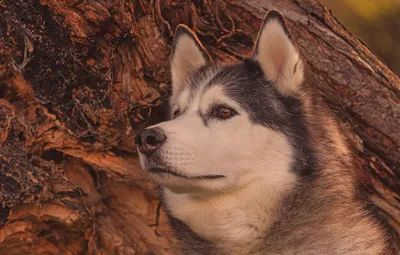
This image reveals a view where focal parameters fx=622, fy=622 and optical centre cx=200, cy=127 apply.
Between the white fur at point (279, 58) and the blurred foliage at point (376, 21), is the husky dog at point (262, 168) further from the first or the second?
the blurred foliage at point (376, 21)

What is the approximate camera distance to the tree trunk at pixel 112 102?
4.73 meters

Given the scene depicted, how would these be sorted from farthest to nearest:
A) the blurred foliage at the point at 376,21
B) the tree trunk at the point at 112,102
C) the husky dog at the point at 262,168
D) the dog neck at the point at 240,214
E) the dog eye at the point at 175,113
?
the blurred foliage at the point at 376,21 → the tree trunk at the point at 112,102 → the dog eye at the point at 175,113 → the dog neck at the point at 240,214 → the husky dog at the point at 262,168

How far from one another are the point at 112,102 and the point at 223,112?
1.16m

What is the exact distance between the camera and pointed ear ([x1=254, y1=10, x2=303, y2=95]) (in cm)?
410

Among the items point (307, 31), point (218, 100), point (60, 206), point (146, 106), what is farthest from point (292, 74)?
point (60, 206)

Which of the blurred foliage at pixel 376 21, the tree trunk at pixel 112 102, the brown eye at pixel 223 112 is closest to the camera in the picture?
the brown eye at pixel 223 112

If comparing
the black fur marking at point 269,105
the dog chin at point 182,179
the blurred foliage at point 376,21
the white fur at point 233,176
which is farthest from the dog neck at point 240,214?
the blurred foliage at point 376,21

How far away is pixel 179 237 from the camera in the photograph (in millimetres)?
4441

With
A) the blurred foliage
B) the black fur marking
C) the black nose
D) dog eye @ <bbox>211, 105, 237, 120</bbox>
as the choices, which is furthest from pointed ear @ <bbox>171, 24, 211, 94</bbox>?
the blurred foliage

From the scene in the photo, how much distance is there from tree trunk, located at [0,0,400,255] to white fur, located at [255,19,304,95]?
29.5 inches

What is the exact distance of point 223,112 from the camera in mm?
4152

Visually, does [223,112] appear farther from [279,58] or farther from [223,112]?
[279,58]

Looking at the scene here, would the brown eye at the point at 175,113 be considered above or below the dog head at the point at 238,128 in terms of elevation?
below

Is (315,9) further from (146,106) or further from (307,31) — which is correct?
(146,106)
